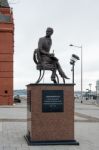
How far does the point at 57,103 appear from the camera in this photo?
16062mm

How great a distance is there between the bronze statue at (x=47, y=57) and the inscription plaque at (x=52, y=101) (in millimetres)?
898

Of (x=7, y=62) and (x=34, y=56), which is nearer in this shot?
(x=34, y=56)

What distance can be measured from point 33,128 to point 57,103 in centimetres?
112

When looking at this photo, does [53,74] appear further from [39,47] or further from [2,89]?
[2,89]

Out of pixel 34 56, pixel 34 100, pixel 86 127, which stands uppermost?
pixel 34 56

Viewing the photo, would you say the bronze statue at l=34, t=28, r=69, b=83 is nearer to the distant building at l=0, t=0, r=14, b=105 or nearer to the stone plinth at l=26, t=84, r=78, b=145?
the stone plinth at l=26, t=84, r=78, b=145

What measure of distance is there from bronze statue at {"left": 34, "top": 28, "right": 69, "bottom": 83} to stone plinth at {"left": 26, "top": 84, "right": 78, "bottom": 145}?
3.02ft

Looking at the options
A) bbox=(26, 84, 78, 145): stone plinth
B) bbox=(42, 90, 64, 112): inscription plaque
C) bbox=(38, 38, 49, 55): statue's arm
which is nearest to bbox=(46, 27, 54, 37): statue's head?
bbox=(38, 38, 49, 55): statue's arm

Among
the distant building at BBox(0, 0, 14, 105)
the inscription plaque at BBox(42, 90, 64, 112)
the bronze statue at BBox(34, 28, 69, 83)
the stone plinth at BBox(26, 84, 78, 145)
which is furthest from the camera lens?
the distant building at BBox(0, 0, 14, 105)

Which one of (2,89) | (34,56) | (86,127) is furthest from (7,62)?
(34,56)

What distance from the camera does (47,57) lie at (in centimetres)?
1703

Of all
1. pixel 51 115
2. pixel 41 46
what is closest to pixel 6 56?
pixel 41 46

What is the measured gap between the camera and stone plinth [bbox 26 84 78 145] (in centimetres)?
1584

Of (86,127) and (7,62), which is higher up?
(7,62)
